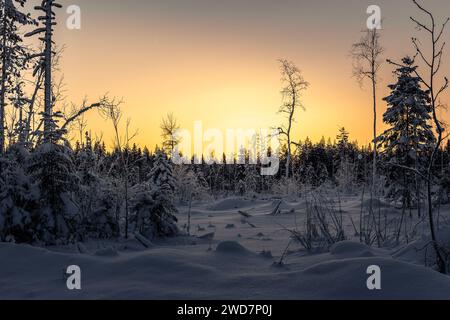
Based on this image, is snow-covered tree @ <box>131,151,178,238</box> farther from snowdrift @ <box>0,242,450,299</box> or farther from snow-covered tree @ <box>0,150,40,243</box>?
snowdrift @ <box>0,242,450,299</box>

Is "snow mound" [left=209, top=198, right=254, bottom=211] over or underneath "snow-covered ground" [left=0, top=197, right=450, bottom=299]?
underneath

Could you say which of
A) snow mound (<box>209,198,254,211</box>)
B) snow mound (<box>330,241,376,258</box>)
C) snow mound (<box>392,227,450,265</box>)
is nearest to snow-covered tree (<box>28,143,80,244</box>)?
snow mound (<box>330,241,376,258</box>)

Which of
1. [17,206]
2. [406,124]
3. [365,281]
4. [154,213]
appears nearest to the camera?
[365,281]

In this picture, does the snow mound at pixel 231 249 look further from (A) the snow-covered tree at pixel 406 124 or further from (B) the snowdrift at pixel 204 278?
(A) the snow-covered tree at pixel 406 124

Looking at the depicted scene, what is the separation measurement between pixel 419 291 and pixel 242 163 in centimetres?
6395

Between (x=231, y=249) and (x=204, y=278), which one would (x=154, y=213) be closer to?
(x=231, y=249)

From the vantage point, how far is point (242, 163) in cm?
6656

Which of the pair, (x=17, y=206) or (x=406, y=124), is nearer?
(x=17, y=206)

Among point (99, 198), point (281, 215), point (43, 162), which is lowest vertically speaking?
point (281, 215)

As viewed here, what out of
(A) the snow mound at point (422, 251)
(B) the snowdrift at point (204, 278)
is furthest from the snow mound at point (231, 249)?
(A) the snow mound at point (422, 251)

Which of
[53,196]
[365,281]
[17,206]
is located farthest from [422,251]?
[17,206]

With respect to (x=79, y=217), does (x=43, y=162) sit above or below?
above
